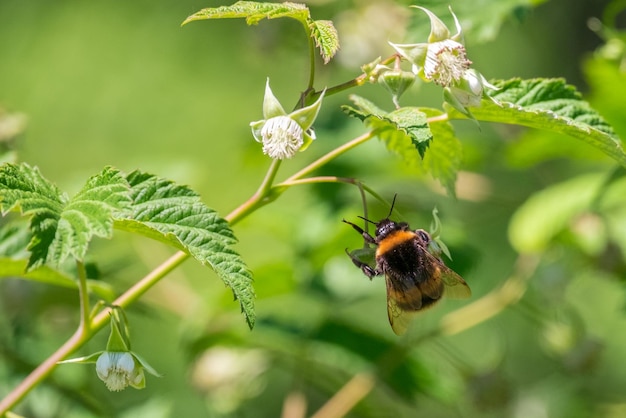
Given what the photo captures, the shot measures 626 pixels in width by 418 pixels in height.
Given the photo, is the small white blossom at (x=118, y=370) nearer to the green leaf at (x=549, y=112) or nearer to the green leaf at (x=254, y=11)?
the green leaf at (x=254, y=11)

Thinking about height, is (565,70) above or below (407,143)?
below

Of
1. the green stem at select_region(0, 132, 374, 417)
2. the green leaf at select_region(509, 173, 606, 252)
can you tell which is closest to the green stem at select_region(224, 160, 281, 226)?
the green stem at select_region(0, 132, 374, 417)

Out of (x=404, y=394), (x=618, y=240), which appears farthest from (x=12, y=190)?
(x=618, y=240)

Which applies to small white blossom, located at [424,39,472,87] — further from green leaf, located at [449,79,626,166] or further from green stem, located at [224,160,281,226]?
green stem, located at [224,160,281,226]

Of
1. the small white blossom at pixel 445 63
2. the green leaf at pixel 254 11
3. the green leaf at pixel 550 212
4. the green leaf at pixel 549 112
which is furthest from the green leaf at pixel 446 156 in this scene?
the green leaf at pixel 550 212

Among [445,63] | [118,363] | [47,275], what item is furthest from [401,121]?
[47,275]

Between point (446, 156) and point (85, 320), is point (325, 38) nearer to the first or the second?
point (446, 156)

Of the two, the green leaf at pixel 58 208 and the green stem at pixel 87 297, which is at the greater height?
the green leaf at pixel 58 208

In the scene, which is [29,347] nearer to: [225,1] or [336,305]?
[336,305]
